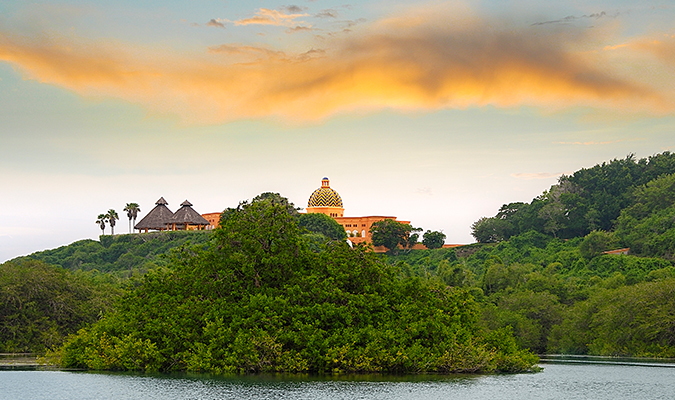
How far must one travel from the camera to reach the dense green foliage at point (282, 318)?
98.0 ft

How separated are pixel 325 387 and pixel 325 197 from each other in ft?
257

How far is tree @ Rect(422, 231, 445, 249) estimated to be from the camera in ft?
320

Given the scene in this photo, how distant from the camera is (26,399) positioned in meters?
23.3

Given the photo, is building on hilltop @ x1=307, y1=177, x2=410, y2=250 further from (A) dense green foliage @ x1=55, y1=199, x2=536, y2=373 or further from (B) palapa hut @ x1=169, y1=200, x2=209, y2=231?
(A) dense green foliage @ x1=55, y1=199, x2=536, y2=373

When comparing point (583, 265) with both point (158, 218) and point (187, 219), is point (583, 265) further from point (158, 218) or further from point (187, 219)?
point (158, 218)

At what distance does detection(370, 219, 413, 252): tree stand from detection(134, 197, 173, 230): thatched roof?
2496 cm

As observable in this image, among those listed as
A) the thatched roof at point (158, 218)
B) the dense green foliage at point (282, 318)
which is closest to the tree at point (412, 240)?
the thatched roof at point (158, 218)

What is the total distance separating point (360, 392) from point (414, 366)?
21.2 ft

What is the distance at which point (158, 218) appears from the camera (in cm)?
10019

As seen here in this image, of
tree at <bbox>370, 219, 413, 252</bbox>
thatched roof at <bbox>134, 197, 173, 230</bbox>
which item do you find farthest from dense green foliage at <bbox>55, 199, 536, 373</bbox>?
thatched roof at <bbox>134, 197, 173, 230</bbox>

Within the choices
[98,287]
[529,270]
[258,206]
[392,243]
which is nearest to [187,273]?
[258,206]

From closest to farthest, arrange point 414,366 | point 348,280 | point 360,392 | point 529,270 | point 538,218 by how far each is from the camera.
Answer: point 360,392 < point 414,366 < point 348,280 < point 529,270 < point 538,218

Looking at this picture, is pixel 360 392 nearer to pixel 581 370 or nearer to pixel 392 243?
pixel 581 370

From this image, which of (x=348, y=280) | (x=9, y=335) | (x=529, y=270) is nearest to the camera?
(x=348, y=280)
